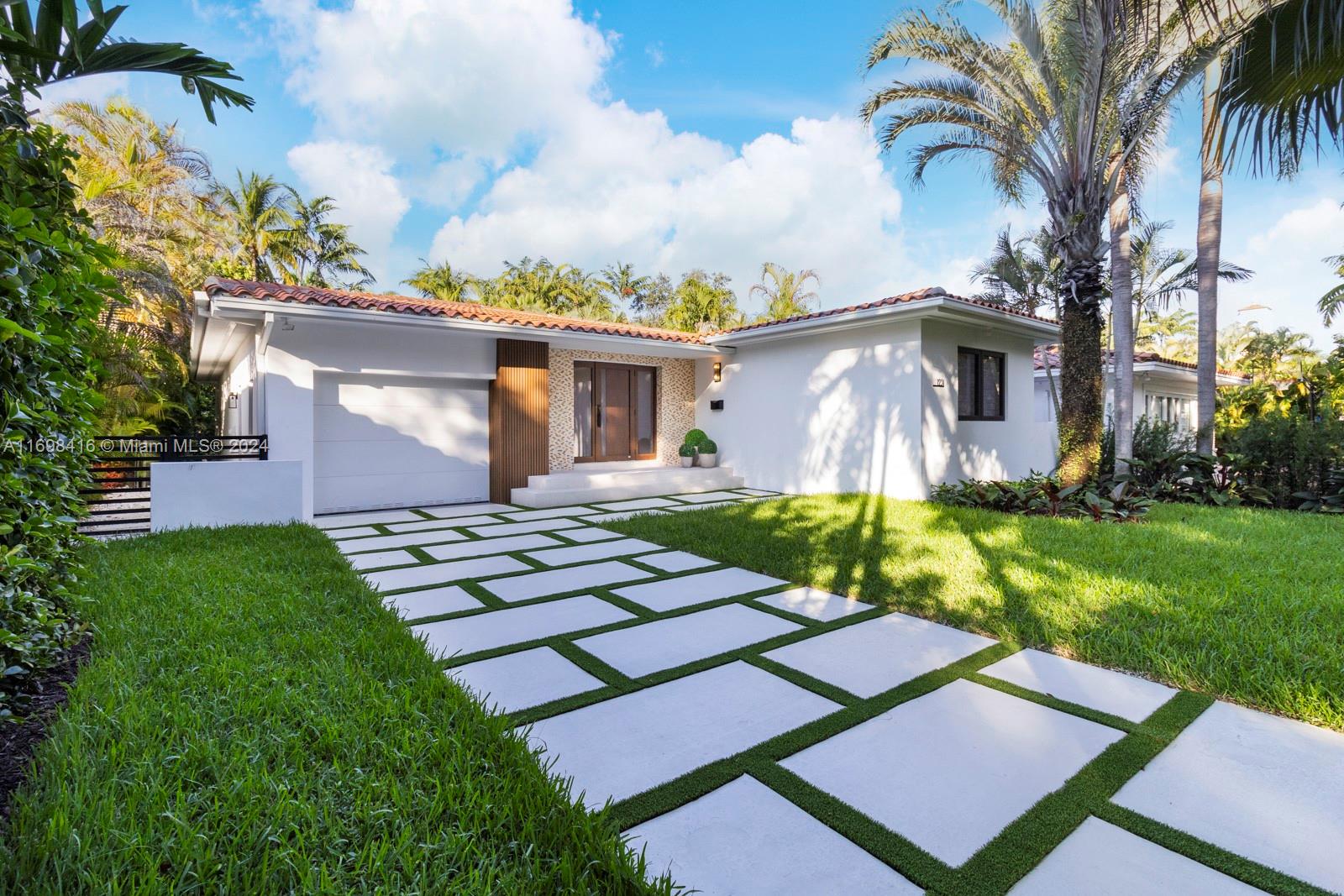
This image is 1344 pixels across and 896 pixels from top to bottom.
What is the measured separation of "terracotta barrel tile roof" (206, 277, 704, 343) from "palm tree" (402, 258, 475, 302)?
62.9 feet

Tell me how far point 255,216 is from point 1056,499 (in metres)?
23.7

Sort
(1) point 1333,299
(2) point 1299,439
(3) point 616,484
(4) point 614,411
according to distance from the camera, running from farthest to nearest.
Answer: (1) point 1333,299 → (4) point 614,411 → (3) point 616,484 → (2) point 1299,439

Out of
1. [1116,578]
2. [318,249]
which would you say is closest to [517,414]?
[1116,578]

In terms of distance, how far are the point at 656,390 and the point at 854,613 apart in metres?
8.63

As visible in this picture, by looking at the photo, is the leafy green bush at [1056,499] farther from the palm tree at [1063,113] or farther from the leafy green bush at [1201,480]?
the leafy green bush at [1201,480]

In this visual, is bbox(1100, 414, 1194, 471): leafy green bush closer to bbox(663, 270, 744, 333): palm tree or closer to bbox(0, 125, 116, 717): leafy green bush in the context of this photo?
bbox(0, 125, 116, 717): leafy green bush

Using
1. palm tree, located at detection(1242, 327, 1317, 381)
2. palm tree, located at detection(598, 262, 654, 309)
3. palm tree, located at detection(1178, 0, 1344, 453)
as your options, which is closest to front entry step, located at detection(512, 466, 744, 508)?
palm tree, located at detection(1178, 0, 1344, 453)

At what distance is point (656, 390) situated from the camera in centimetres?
1226

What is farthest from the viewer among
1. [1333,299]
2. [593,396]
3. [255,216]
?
[255,216]

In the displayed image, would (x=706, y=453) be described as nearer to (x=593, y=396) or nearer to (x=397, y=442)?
(x=593, y=396)

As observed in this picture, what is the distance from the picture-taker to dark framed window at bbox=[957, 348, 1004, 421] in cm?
1000

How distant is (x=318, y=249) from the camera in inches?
922

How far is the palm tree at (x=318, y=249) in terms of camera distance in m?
21.8

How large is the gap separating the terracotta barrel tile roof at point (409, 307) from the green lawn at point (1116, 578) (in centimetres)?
381
